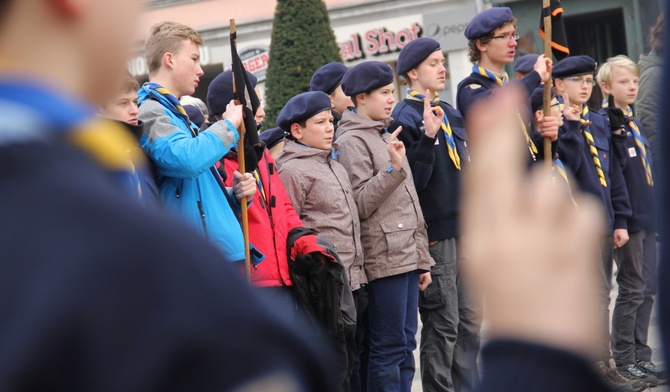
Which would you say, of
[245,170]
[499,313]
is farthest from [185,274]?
[245,170]

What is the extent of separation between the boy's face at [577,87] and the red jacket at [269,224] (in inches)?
103

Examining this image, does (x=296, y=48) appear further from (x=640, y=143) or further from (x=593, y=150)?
(x=593, y=150)

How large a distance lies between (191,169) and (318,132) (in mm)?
1536

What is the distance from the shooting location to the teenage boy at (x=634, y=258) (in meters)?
7.58

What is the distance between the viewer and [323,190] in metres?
6.05

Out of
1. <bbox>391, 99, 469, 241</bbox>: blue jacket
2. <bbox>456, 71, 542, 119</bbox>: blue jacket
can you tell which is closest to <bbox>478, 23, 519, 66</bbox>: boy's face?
<bbox>456, 71, 542, 119</bbox>: blue jacket

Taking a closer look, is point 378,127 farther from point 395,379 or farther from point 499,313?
point 499,313

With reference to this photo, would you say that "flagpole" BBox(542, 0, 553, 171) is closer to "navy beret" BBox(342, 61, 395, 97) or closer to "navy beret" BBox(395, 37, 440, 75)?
"navy beret" BBox(395, 37, 440, 75)

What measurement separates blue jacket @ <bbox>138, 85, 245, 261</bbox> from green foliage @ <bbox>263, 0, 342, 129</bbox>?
1115 cm

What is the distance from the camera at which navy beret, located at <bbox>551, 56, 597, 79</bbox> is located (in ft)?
24.8

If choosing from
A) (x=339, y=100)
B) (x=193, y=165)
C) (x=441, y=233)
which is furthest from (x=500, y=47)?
(x=193, y=165)

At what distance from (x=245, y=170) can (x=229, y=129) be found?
0.47m

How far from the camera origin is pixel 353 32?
885 inches

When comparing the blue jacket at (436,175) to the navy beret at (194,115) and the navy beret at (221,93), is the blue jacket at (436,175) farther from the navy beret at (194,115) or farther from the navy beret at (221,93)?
the navy beret at (194,115)
